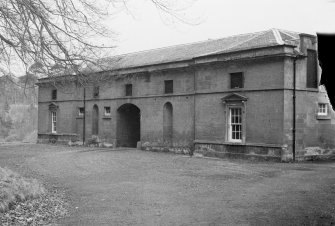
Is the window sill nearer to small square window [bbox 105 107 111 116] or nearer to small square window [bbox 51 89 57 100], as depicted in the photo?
small square window [bbox 105 107 111 116]

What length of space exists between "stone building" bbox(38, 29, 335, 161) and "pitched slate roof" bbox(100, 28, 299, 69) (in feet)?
0.22

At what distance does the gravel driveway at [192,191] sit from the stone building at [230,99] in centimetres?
177

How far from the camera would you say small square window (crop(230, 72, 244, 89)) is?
20500 mm

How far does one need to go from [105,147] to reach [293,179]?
1804 cm

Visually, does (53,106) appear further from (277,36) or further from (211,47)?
(277,36)

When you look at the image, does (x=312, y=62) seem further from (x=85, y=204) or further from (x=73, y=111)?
(x=73, y=111)

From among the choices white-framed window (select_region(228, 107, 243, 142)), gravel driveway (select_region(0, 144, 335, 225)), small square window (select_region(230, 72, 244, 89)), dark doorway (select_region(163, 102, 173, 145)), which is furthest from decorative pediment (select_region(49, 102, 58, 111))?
small square window (select_region(230, 72, 244, 89))

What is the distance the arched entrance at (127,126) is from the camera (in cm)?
2854

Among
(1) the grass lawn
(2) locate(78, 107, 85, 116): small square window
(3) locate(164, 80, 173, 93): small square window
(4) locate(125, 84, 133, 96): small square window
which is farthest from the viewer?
(2) locate(78, 107, 85, 116): small square window

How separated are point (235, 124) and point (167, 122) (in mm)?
5641

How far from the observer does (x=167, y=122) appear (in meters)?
25.0

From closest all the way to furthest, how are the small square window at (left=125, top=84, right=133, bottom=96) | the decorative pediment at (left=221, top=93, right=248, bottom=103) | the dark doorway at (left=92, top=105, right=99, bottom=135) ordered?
1. the decorative pediment at (left=221, top=93, right=248, bottom=103)
2. the small square window at (left=125, top=84, right=133, bottom=96)
3. the dark doorway at (left=92, top=105, right=99, bottom=135)

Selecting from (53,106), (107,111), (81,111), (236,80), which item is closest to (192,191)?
(236,80)

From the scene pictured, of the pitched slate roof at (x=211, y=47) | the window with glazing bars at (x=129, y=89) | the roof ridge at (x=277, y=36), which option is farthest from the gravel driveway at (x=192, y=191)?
the window with glazing bars at (x=129, y=89)
